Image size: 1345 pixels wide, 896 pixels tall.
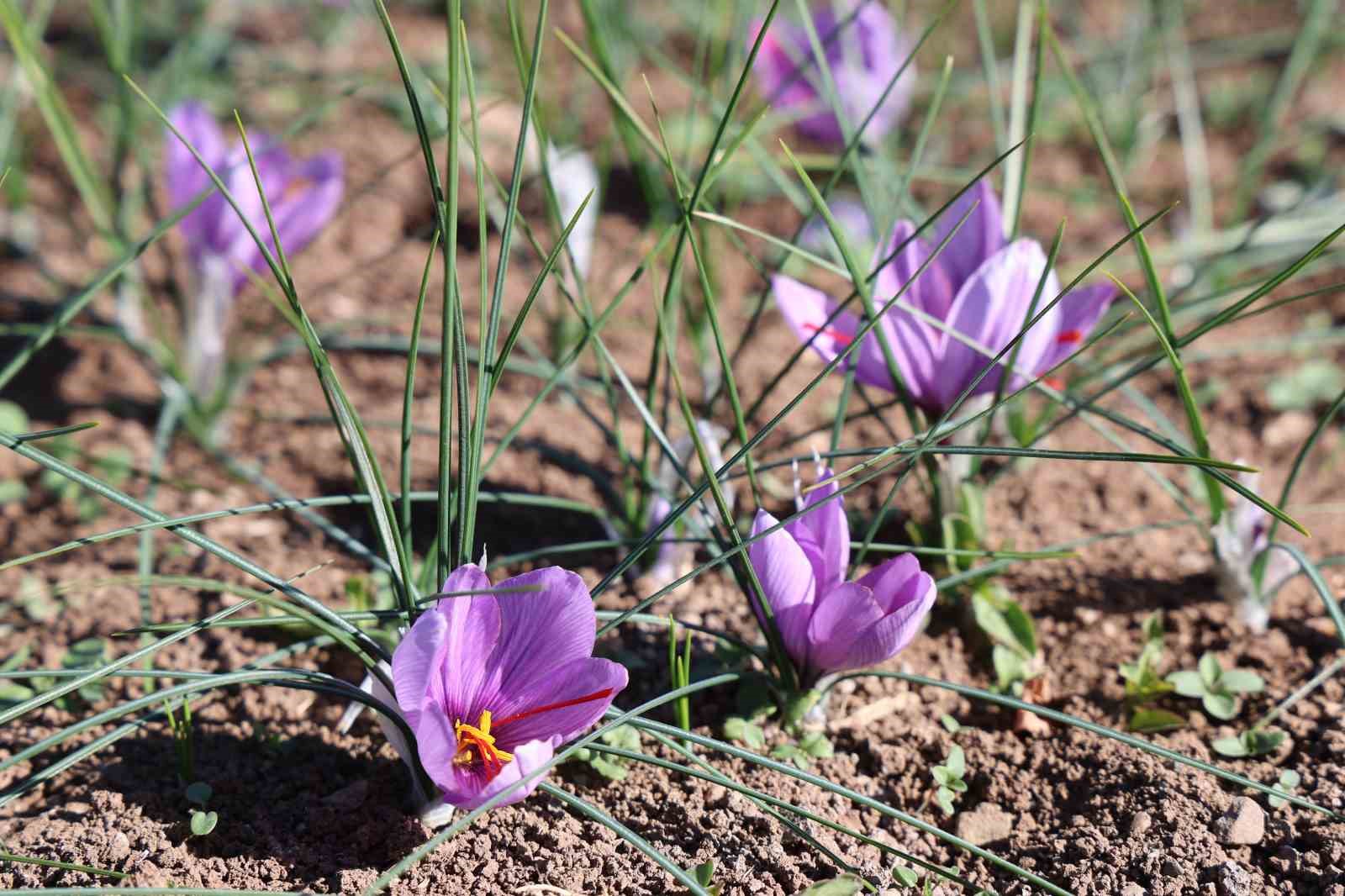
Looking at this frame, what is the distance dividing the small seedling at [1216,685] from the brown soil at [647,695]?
3 centimetres

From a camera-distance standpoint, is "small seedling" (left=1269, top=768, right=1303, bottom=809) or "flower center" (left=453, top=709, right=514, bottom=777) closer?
"flower center" (left=453, top=709, right=514, bottom=777)

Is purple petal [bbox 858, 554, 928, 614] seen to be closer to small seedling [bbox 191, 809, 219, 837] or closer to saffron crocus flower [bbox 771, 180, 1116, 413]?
saffron crocus flower [bbox 771, 180, 1116, 413]

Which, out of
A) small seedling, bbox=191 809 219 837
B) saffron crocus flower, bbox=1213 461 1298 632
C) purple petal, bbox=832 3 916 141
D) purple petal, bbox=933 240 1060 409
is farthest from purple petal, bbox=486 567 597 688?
purple petal, bbox=832 3 916 141

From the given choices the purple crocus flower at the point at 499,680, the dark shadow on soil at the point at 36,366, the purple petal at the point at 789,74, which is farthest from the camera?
the purple petal at the point at 789,74

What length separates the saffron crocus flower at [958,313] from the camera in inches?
49.2

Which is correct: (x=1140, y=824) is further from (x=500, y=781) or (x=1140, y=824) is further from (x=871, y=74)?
(x=871, y=74)

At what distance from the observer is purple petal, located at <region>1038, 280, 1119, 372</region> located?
1271mm

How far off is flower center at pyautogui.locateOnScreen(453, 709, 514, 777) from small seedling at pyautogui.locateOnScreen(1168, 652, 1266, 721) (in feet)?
2.36

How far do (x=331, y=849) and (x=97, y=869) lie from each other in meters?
0.20

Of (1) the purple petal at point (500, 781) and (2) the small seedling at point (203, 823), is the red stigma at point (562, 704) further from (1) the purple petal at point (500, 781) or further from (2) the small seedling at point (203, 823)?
(2) the small seedling at point (203, 823)

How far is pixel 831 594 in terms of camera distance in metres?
1.06

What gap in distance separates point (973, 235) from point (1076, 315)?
14 cm

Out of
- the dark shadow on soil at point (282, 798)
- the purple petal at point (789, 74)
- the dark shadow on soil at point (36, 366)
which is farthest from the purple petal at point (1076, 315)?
the dark shadow on soil at point (36, 366)

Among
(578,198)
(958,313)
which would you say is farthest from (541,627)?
(578,198)
